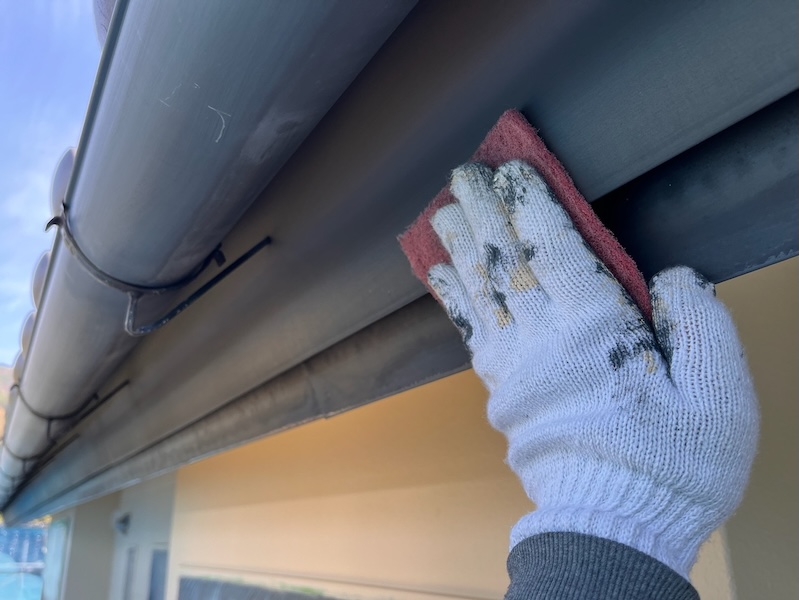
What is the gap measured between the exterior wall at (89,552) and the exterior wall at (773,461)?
16.6 feet

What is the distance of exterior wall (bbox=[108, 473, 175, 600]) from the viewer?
3477 millimetres

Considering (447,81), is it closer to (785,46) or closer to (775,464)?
(785,46)

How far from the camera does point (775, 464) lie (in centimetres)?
72

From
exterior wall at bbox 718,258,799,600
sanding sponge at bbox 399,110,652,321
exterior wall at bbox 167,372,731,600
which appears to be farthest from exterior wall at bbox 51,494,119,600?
sanding sponge at bbox 399,110,652,321

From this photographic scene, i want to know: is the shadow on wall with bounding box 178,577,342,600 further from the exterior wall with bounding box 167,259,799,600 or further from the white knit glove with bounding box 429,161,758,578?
the white knit glove with bounding box 429,161,758,578

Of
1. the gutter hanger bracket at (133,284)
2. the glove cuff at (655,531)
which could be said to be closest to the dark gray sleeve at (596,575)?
the glove cuff at (655,531)

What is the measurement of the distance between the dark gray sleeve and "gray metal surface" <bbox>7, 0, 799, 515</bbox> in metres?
0.27

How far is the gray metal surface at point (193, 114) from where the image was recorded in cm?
48

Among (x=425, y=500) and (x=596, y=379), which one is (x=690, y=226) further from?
(x=425, y=500)

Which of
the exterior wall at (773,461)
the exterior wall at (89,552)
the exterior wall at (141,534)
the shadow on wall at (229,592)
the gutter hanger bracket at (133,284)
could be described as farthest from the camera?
the exterior wall at (89,552)

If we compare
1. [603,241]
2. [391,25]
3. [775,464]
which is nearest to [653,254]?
[603,241]

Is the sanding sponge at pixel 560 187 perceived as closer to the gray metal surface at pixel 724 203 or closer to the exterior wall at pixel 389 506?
the gray metal surface at pixel 724 203

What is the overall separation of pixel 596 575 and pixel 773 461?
44cm

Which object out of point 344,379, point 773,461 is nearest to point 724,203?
point 773,461
